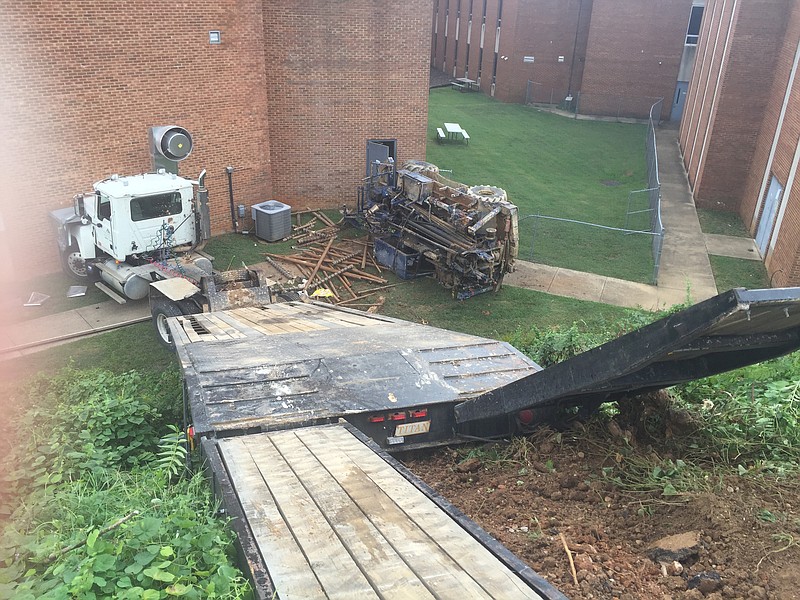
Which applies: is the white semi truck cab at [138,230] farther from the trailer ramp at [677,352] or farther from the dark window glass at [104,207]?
the trailer ramp at [677,352]

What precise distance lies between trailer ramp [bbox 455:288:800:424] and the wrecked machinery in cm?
Result: 900

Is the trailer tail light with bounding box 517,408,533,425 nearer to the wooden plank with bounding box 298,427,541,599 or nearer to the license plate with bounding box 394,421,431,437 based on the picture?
the license plate with bounding box 394,421,431,437

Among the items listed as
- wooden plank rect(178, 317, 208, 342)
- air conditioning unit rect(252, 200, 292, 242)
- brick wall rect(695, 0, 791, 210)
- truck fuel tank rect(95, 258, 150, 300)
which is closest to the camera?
wooden plank rect(178, 317, 208, 342)

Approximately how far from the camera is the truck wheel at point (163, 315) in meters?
12.4

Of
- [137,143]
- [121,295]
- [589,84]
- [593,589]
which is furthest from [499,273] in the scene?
[589,84]

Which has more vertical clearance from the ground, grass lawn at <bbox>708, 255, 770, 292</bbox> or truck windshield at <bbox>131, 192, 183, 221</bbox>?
truck windshield at <bbox>131, 192, 183, 221</bbox>

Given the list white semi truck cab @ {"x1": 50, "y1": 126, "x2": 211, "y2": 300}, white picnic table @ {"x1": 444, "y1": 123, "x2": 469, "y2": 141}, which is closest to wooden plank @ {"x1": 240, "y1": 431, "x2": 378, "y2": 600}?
white semi truck cab @ {"x1": 50, "y1": 126, "x2": 211, "y2": 300}

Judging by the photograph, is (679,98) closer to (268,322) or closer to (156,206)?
(156,206)

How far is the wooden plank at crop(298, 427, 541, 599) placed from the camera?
3.67 meters

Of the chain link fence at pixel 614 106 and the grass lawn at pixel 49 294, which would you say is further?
the chain link fence at pixel 614 106

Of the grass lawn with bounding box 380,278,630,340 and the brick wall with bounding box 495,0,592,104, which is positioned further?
the brick wall with bounding box 495,0,592,104

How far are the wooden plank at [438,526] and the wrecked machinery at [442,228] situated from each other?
33.1 feet

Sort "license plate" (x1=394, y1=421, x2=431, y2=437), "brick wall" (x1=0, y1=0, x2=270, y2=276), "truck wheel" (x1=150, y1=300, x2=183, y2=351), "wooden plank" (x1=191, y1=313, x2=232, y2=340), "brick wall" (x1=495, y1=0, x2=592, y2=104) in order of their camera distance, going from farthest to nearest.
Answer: "brick wall" (x1=495, y1=0, x2=592, y2=104), "brick wall" (x1=0, y1=0, x2=270, y2=276), "truck wheel" (x1=150, y1=300, x2=183, y2=351), "wooden plank" (x1=191, y1=313, x2=232, y2=340), "license plate" (x1=394, y1=421, x2=431, y2=437)

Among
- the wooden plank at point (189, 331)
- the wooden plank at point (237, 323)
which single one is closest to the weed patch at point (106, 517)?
the wooden plank at point (189, 331)
